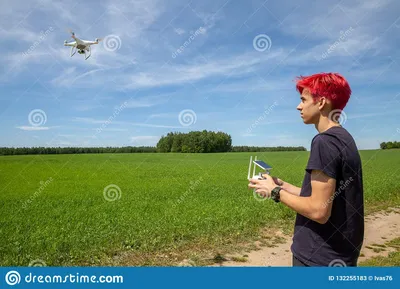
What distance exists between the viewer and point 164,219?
9164 mm

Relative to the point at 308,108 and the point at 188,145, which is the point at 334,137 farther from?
the point at 188,145

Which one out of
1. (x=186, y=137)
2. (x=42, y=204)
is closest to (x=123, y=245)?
(x=42, y=204)

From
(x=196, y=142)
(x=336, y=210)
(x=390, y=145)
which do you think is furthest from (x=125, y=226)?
(x=390, y=145)

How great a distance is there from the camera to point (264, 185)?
2379mm

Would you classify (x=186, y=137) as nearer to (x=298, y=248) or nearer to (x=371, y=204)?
(x=371, y=204)

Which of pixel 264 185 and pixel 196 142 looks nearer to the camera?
pixel 264 185

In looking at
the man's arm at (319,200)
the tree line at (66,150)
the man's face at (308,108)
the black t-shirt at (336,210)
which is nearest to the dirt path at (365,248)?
the black t-shirt at (336,210)

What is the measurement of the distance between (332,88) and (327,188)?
716mm

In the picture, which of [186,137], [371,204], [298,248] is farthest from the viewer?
[186,137]

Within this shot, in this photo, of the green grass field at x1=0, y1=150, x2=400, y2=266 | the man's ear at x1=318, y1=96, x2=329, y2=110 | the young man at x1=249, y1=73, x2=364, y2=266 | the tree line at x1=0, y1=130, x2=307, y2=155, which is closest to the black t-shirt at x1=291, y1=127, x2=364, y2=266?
the young man at x1=249, y1=73, x2=364, y2=266

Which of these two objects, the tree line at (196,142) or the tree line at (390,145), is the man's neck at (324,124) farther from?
the tree line at (390,145)

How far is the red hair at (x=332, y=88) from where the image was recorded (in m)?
2.13

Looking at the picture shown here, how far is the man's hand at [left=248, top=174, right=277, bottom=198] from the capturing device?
2344mm

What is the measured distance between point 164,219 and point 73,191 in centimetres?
956
